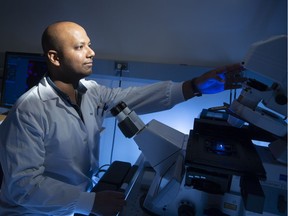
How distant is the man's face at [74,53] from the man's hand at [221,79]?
59cm

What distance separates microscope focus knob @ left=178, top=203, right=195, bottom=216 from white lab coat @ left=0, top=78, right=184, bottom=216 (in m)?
0.34

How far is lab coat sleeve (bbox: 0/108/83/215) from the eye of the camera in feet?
2.68

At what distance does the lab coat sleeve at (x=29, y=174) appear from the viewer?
82 centimetres

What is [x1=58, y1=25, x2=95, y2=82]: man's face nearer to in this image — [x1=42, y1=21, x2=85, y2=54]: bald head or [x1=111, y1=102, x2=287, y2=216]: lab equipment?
[x1=42, y1=21, x2=85, y2=54]: bald head

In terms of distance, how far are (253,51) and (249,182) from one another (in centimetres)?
A: 38

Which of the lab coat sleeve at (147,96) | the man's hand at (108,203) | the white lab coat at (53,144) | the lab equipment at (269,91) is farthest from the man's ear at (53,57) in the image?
the lab equipment at (269,91)

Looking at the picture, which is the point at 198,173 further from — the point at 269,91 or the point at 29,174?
the point at 29,174

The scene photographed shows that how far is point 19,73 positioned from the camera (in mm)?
1752

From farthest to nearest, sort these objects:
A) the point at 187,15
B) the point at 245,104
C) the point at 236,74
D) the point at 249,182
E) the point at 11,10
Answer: the point at 11,10
the point at 187,15
the point at 236,74
the point at 245,104
the point at 249,182

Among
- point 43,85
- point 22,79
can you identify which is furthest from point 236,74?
point 22,79

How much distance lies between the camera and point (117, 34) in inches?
67.6

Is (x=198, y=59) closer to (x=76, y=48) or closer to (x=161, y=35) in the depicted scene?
(x=161, y=35)

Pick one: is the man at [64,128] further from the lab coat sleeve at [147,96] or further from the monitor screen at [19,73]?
the monitor screen at [19,73]

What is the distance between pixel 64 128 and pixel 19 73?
106 centimetres
